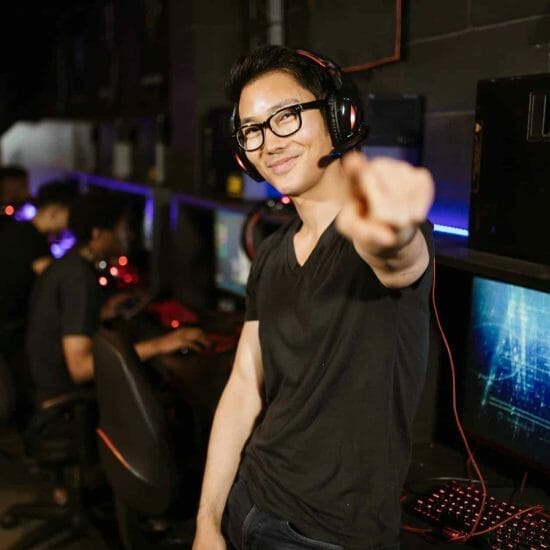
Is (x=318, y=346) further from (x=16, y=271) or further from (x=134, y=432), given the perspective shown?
(x=16, y=271)

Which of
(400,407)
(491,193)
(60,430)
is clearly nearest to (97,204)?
(60,430)

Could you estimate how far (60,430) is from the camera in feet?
8.91

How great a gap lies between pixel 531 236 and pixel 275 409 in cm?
61

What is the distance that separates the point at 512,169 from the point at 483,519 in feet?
2.31

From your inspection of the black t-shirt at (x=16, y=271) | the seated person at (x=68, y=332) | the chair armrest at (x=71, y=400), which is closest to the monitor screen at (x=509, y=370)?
the seated person at (x=68, y=332)

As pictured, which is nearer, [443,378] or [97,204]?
[443,378]

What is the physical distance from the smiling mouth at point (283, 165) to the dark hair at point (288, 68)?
14 centimetres

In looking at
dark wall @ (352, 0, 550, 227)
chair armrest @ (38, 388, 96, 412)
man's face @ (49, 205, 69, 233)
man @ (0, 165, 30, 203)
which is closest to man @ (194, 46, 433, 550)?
dark wall @ (352, 0, 550, 227)

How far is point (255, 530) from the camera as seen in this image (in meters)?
1.34

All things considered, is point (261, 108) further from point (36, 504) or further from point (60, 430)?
point (36, 504)

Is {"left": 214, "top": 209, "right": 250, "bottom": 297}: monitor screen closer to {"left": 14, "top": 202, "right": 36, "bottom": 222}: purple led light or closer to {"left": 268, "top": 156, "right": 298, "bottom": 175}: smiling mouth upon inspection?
{"left": 14, "top": 202, "right": 36, "bottom": 222}: purple led light

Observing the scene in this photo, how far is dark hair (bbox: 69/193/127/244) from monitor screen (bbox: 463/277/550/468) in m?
1.67

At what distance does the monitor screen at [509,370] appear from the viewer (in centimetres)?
163

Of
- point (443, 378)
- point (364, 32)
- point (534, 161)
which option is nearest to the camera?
point (534, 161)
